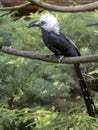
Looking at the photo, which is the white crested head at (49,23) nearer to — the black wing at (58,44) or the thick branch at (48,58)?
the black wing at (58,44)

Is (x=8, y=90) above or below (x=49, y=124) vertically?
below

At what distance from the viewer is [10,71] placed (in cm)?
390

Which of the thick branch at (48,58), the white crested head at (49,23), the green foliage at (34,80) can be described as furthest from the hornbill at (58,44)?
the green foliage at (34,80)

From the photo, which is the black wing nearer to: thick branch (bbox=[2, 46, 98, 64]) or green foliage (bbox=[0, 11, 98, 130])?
thick branch (bbox=[2, 46, 98, 64])

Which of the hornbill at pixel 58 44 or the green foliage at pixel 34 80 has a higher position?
the hornbill at pixel 58 44

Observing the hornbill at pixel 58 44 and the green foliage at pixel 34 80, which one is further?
the green foliage at pixel 34 80

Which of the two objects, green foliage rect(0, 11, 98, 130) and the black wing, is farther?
green foliage rect(0, 11, 98, 130)

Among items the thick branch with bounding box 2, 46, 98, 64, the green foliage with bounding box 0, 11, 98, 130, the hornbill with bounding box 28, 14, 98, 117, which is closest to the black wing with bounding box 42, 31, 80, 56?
the hornbill with bounding box 28, 14, 98, 117

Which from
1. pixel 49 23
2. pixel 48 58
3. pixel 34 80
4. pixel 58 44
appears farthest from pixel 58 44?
pixel 34 80

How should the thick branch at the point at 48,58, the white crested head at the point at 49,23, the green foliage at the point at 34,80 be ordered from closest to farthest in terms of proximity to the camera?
the thick branch at the point at 48,58, the white crested head at the point at 49,23, the green foliage at the point at 34,80

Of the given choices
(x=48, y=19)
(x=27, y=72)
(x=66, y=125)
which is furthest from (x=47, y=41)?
(x=27, y=72)

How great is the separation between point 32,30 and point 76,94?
863 millimetres

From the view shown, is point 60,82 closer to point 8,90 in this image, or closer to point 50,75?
point 50,75

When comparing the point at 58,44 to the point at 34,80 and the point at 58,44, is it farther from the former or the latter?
the point at 34,80
